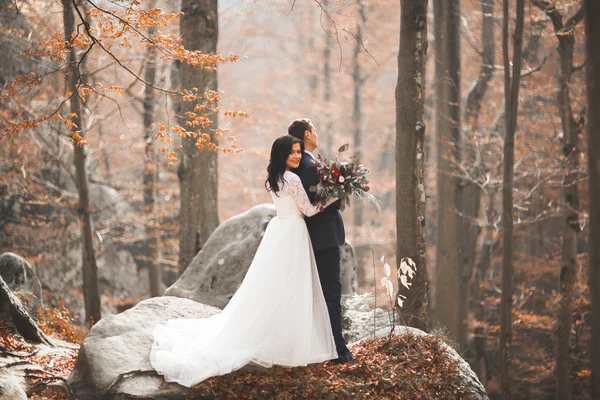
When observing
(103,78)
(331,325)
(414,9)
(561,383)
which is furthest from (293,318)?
(103,78)

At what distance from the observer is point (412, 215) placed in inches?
254

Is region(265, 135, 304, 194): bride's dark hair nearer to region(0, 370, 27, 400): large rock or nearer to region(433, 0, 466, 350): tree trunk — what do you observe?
region(0, 370, 27, 400): large rock

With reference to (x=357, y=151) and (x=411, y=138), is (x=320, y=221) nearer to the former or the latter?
(x=411, y=138)

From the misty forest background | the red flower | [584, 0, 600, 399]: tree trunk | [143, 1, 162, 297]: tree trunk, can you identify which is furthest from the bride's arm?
[143, 1, 162, 297]: tree trunk

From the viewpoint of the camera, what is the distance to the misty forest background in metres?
7.88

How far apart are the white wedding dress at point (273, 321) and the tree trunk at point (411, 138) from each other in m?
1.49

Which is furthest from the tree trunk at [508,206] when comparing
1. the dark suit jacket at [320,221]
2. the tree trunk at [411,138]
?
the dark suit jacket at [320,221]

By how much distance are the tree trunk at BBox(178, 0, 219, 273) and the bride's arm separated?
3562 mm

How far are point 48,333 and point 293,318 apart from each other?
4.64 metres

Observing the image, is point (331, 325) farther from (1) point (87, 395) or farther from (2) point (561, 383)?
(2) point (561, 383)

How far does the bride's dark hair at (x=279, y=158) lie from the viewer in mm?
5461

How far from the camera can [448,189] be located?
1046 cm

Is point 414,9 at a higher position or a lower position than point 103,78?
lower

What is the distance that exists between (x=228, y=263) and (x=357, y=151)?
11.4m
